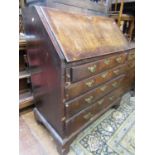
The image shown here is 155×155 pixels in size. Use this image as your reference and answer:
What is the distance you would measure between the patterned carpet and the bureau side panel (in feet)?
1.07

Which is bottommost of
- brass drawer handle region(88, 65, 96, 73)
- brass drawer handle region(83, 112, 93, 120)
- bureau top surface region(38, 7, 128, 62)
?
brass drawer handle region(83, 112, 93, 120)

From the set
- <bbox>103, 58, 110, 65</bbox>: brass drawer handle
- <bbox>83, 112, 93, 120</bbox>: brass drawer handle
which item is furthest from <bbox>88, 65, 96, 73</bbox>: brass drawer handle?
<bbox>83, 112, 93, 120</bbox>: brass drawer handle

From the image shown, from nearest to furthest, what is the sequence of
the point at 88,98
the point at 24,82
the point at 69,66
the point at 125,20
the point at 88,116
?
the point at 69,66
the point at 88,98
the point at 88,116
the point at 24,82
the point at 125,20

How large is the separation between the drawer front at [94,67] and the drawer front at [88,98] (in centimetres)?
19

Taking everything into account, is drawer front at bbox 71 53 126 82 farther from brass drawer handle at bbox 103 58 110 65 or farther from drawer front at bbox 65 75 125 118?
drawer front at bbox 65 75 125 118

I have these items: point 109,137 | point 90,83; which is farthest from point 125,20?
point 109,137

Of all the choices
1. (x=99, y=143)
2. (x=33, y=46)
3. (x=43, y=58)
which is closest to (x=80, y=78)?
(x=43, y=58)

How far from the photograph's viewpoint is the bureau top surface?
948 millimetres

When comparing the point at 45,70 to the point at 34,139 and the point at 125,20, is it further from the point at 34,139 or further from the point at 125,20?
the point at 125,20

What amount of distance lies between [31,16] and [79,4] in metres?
0.67

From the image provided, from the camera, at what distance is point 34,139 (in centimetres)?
134

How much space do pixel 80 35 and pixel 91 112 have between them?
741 millimetres

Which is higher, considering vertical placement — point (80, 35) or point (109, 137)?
point (80, 35)
